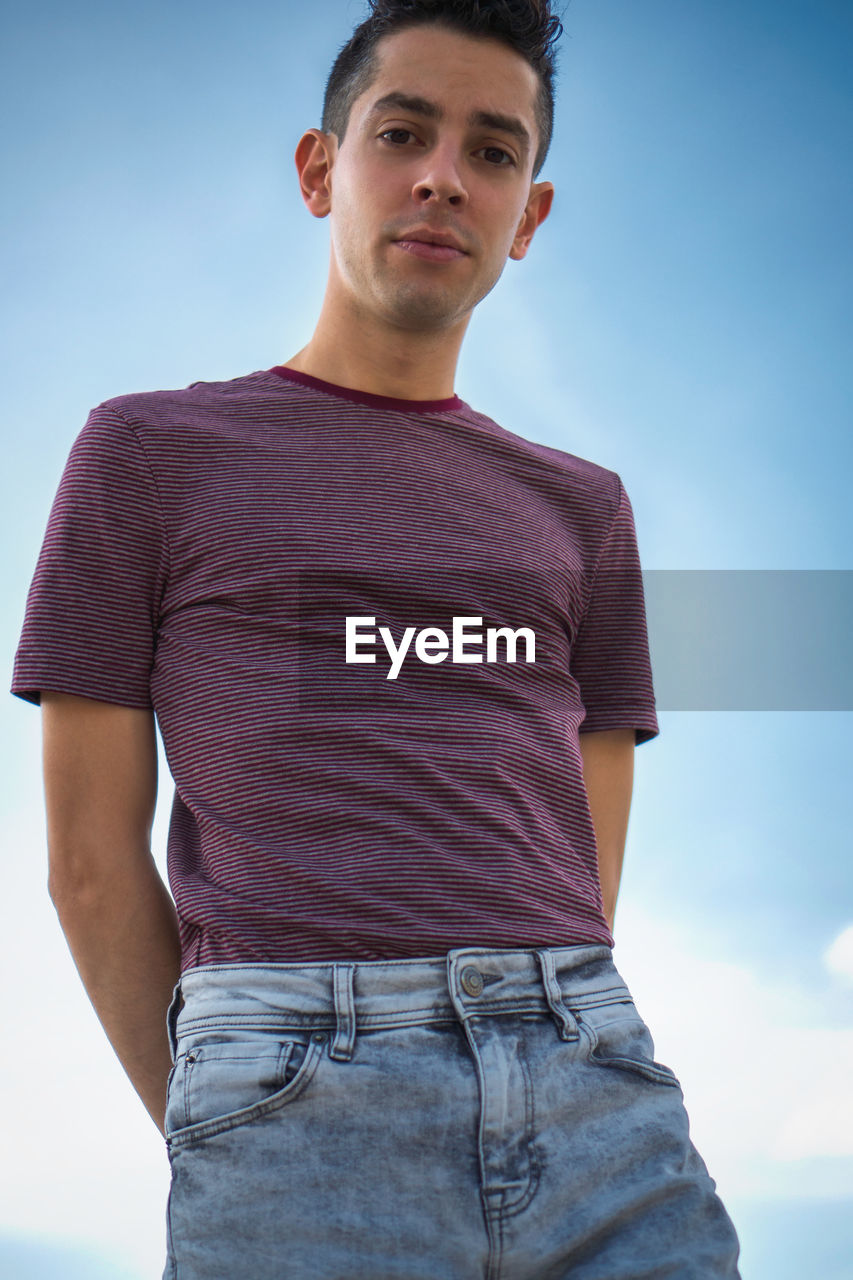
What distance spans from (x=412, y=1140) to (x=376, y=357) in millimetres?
1490

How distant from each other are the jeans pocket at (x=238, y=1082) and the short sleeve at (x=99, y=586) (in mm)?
630

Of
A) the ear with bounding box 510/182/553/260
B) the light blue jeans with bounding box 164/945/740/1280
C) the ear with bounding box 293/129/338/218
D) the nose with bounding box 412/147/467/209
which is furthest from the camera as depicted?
the ear with bounding box 510/182/553/260

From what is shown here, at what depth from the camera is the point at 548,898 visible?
184cm

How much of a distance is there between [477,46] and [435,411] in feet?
2.46

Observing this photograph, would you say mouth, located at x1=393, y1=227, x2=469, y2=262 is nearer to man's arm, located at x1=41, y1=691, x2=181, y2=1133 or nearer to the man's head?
the man's head

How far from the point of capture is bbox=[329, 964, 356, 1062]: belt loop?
159cm

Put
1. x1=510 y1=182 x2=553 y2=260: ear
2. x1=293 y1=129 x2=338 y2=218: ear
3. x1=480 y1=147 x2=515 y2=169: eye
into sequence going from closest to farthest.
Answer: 1. x1=480 y1=147 x2=515 y2=169: eye
2. x1=293 y1=129 x2=338 y2=218: ear
3. x1=510 y1=182 x2=553 y2=260: ear

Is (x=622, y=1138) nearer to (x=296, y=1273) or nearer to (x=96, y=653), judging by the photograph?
(x=296, y=1273)

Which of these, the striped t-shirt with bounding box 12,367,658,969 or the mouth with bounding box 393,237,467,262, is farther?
the mouth with bounding box 393,237,467,262

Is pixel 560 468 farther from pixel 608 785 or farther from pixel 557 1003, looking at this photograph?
pixel 557 1003

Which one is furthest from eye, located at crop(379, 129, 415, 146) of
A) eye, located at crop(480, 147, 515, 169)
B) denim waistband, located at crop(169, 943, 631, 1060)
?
denim waistband, located at crop(169, 943, 631, 1060)

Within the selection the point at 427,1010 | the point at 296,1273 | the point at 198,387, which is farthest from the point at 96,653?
the point at 296,1273
